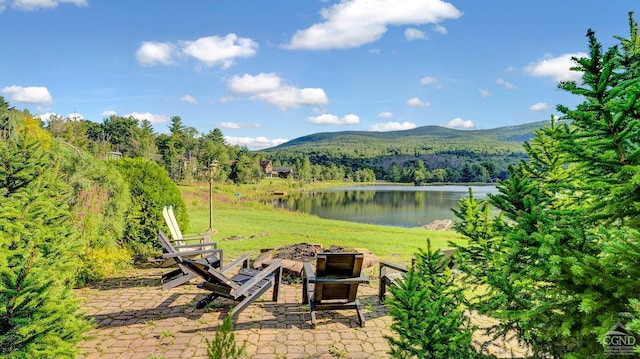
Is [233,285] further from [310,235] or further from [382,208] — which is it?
[382,208]

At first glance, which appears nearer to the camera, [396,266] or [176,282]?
[176,282]

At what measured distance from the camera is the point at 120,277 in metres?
6.63

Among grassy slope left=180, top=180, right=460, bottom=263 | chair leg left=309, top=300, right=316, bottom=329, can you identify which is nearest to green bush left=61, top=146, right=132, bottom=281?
grassy slope left=180, top=180, right=460, bottom=263

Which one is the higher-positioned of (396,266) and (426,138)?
(426,138)

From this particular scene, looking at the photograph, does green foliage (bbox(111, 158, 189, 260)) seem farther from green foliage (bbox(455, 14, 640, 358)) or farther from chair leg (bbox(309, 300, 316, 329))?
green foliage (bbox(455, 14, 640, 358))

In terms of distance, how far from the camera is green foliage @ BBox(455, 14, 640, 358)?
138 centimetres

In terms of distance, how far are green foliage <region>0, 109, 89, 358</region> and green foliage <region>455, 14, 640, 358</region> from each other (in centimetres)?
313

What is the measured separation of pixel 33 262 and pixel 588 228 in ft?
12.9

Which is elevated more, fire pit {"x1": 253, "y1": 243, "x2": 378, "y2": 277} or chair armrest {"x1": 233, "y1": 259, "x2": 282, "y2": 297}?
chair armrest {"x1": 233, "y1": 259, "x2": 282, "y2": 297}

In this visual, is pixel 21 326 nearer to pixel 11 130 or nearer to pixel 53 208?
pixel 53 208

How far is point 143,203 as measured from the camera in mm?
7672

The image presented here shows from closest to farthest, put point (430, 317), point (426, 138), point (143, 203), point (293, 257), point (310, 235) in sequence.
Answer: point (430, 317), point (293, 257), point (143, 203), point (310, 235), point (426, 138)

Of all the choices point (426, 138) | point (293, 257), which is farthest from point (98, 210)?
point (426, 138)

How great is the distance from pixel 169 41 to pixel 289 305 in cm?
1346
